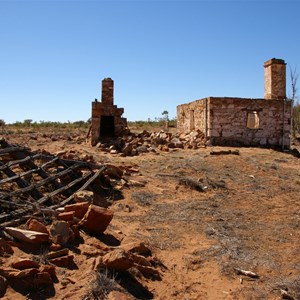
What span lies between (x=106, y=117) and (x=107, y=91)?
153cm

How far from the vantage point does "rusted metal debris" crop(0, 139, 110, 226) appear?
552 cm

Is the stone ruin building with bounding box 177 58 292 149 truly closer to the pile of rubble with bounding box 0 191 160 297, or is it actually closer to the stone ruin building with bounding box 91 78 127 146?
the stone ruin building with bounding box 91 78 127 146

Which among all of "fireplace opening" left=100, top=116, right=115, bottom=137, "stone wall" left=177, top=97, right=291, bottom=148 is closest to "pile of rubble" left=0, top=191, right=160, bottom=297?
"stone wall" left=177, top=97, right=291, bottom=148

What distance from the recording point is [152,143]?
56.7ft

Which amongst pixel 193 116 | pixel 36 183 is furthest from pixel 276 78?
pixel 36 183

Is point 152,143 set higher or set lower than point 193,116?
lower

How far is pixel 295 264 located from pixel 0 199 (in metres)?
4.41

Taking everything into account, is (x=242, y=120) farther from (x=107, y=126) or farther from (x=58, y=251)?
(x=58, y=251)

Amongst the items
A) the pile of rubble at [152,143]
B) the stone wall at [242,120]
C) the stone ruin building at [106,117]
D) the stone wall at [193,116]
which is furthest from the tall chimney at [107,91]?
the stone wall at [242,120]

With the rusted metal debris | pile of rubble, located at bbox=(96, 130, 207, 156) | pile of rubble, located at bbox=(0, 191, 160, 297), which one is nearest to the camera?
pile of rubble, located at bbox=(0, 191, 160, 297)

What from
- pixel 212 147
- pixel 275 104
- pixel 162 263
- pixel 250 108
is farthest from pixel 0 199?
pixel 275 104

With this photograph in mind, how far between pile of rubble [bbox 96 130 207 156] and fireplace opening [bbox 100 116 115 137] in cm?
118

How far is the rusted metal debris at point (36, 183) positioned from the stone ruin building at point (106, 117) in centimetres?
919

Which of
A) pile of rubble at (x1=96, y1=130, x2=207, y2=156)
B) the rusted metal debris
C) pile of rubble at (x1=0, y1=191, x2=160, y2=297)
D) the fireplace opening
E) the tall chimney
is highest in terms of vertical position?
the tall chimney
